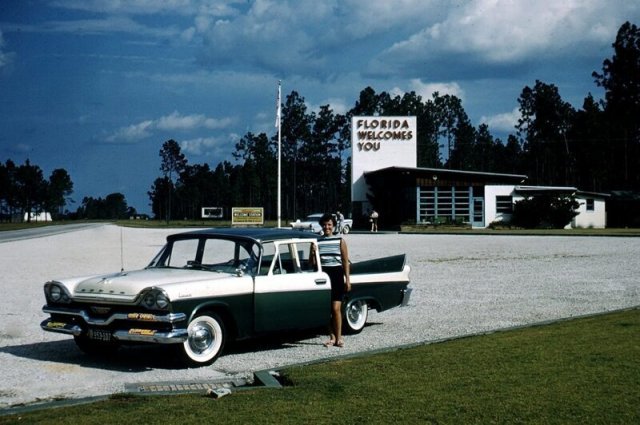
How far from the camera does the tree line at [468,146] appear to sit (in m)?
89.5

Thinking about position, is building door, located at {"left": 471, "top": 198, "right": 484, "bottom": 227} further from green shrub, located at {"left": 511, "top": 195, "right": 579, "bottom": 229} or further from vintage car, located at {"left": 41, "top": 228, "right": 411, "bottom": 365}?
vintage car, located at {"left": 41, "top": 228, "right": 411, "bottom": 365}

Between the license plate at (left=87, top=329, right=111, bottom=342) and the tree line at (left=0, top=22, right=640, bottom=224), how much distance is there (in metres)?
80.1

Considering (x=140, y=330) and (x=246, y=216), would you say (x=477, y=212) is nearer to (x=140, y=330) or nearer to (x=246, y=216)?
(x=246, y=216)

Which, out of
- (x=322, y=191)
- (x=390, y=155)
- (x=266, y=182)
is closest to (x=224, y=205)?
(x=266, y=182)

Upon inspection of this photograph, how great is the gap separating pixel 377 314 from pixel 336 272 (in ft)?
11.7

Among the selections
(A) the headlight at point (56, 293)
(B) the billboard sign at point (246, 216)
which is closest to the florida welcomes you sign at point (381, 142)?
(B) the billboard sign at point (246, 216)

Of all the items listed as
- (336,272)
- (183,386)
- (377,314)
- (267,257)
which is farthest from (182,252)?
(377,314)

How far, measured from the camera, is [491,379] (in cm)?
750

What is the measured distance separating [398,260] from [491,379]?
467cm

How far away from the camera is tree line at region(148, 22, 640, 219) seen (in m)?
89.0

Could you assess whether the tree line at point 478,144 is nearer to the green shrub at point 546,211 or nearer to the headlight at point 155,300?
the green shrub at point 546,211

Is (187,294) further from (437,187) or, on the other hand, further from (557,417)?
(437,187)

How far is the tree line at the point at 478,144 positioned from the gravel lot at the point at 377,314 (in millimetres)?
65083

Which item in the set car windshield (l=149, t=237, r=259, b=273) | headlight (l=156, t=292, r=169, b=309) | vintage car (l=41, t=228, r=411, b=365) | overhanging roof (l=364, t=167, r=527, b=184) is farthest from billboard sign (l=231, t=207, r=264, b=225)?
headlight (l=156, t=292, r=169, b=309)
